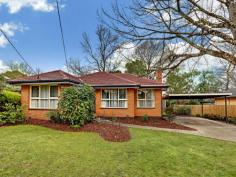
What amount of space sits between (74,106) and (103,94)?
685cm

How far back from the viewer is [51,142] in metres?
10.8

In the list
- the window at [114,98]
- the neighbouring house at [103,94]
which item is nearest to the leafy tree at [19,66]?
the neighbouring house at [103,94]

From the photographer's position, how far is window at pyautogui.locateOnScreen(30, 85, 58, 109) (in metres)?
18.6

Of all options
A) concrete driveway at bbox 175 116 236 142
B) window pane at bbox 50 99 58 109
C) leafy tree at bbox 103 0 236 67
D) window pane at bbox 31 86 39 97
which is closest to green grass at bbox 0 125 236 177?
concrete driveway at bbox 175 116 236 142

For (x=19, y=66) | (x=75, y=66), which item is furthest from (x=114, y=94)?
(x=19, y=66)

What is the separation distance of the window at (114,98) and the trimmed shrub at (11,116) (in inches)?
287

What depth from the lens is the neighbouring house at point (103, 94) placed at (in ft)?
60.7

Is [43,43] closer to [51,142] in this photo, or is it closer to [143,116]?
[143,116]

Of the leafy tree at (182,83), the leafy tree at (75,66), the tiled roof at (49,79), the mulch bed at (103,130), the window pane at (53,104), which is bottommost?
the mulch bed at (103,130)

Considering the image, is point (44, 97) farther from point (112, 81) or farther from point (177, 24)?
point (177, 24)

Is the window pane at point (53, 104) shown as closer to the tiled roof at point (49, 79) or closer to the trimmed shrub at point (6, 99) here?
the tiled roof at point (49, 79)

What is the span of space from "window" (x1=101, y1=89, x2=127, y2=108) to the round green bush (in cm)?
588

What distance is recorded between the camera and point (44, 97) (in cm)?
1872

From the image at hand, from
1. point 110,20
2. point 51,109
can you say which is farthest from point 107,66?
point 110,20
